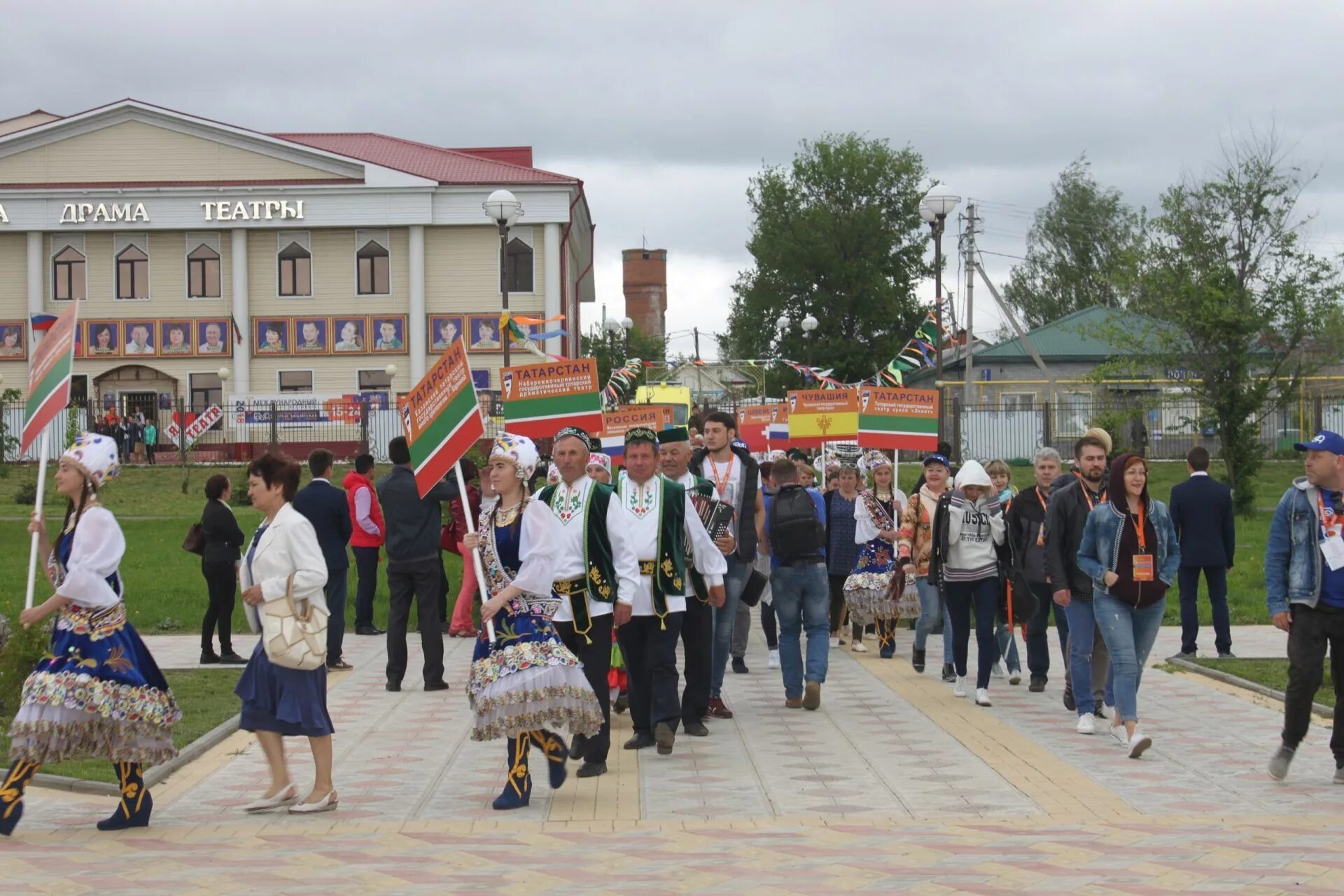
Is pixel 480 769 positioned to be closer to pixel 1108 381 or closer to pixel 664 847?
pixel 664 847

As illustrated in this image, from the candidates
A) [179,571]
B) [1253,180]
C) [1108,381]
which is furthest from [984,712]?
[1108,381]

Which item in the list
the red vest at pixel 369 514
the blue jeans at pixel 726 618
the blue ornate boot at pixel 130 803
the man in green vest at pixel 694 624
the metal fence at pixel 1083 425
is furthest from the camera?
the metal fence at pixel 1083 425

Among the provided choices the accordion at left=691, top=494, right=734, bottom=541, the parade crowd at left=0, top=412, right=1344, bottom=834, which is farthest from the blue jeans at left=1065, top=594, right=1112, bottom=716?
the accordion at left=691, top=494, right=734, bottom=541

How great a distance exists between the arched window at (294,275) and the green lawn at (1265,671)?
139ft

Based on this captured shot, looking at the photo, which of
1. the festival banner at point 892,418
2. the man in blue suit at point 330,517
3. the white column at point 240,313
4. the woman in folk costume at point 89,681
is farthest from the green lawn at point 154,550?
the white column at point 240,313

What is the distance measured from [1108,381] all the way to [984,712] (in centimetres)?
2865

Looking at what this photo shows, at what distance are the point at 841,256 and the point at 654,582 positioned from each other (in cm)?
7019

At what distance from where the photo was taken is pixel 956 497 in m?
12.9

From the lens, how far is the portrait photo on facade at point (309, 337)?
176 ft

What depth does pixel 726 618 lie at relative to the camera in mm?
12633

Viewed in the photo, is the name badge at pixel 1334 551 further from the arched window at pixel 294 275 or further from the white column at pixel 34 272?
the white column at pixel 34 272

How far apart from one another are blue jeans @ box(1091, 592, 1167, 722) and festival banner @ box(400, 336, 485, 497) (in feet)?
12.9

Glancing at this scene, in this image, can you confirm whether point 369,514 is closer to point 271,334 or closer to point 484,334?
point 484,334

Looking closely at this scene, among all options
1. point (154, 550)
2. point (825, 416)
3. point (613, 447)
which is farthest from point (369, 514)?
point (154, 550)
